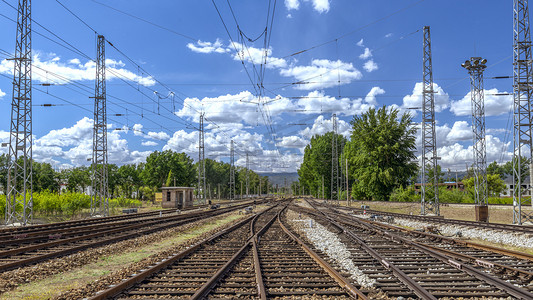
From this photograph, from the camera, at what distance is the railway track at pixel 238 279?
700cm

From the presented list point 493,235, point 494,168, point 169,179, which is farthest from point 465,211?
point 494,168

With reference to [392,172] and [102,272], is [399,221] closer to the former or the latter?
[102,272]

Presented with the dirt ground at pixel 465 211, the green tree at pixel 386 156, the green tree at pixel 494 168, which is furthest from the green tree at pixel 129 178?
the green tree at pixel 494 168

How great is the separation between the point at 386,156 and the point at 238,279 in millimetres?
60140

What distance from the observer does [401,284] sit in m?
7.87

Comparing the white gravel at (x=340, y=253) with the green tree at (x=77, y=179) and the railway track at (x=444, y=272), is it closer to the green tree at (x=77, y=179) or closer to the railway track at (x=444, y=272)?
the railway track at (x=444, y=272)

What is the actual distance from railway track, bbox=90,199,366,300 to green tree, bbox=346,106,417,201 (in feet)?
181

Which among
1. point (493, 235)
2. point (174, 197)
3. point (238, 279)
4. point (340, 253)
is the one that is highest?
point (238, 279)

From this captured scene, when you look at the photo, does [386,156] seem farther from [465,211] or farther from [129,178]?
[129,178]

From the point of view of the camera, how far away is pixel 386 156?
64.7 metres

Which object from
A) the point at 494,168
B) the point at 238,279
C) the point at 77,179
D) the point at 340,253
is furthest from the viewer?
the point at 494,168

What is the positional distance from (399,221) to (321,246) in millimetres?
15896

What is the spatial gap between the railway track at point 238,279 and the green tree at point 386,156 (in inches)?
2167

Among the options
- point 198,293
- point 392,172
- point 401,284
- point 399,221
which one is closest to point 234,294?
point 198,293
